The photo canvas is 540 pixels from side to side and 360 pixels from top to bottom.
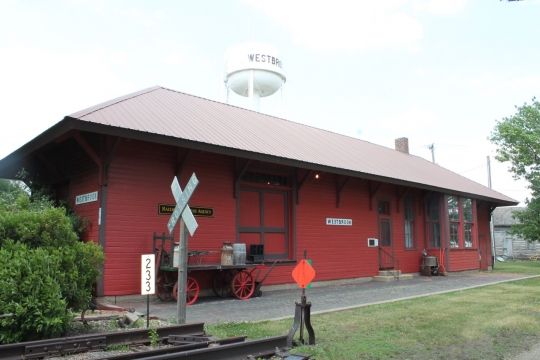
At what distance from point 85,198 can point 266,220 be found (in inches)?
194

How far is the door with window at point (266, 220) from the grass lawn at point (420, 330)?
441 cm

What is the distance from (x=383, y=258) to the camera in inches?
680

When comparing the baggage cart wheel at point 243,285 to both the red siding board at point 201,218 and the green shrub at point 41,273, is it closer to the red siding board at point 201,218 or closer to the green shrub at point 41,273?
the red siding board at point 201,218

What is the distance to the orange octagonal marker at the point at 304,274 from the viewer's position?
633 centimetres

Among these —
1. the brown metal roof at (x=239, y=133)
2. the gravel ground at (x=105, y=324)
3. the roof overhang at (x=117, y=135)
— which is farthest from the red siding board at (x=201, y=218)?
the gravel ground at (x=105, y=324)

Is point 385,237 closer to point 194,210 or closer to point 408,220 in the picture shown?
point 408,220

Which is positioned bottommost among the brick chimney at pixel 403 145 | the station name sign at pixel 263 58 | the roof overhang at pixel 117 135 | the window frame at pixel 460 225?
the window frame at pixel 460 225

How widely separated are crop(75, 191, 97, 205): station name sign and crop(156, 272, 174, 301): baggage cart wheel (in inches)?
90.1

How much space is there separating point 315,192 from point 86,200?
22.4 feet

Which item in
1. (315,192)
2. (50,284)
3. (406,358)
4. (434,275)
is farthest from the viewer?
(434,275)

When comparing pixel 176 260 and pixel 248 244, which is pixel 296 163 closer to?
pixel 248 244

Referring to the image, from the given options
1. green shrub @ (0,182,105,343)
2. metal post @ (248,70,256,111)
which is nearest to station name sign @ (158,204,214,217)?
green shrub @ (0,182,105,343)

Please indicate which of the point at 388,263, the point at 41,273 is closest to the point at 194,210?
the point at 41,273

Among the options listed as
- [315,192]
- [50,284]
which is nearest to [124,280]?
[50,284]
